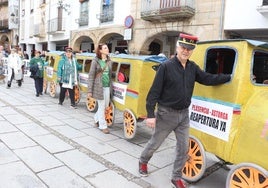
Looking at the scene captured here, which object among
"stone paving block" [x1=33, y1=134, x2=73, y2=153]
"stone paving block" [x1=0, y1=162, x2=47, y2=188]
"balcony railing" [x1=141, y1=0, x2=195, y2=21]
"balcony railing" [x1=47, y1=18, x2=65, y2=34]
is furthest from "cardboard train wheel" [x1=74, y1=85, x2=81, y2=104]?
"balcony railing" [x1=47, y1=18, x2=65, y2=34]

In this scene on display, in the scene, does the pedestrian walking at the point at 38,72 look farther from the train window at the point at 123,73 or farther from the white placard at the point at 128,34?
the white placard at the point at 128,34

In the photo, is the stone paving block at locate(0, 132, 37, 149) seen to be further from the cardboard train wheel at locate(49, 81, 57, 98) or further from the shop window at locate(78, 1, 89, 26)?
the shop window at locate(78, 1, 89, 26)

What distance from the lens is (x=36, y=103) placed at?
28.1ft

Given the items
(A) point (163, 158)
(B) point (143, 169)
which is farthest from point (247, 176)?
(A) point (163, 158)

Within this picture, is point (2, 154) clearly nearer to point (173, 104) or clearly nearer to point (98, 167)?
point (98, 167)

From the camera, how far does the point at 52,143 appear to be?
16.2 ft

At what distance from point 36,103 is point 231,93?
6.70 m

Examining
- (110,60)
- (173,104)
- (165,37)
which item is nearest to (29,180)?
(173,104)

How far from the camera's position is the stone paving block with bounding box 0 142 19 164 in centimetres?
409

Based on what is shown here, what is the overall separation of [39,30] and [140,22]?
1393cm

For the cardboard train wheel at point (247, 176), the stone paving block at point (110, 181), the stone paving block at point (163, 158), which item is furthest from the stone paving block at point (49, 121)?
the cardboard train wheel at point (247, 176)

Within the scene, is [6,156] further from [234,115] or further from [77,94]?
[77,94]

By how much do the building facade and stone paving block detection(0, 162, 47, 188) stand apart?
858cm

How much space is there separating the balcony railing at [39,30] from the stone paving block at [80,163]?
21.4 meters
